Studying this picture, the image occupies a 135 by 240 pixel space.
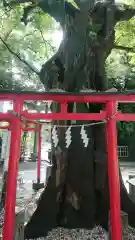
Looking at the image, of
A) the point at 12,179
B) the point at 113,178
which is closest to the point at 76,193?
the point at 113,178

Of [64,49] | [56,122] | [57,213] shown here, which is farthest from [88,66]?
[57,213]

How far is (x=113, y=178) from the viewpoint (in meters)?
3.82

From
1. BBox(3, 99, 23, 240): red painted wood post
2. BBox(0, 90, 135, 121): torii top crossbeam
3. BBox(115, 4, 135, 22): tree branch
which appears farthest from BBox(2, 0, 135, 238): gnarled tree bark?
BBox(3, 99, 23, 240): red painted wood post

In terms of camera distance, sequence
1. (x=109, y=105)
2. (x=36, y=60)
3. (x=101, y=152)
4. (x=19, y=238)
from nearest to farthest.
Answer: (x=109, y=105) < (x=19, y=238) < (x=101, y=152) < (x=36, y=60)

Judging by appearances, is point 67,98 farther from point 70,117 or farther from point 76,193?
point 76,193

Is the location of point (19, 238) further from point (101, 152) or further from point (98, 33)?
point (98, 33)

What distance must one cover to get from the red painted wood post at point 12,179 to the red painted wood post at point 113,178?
5.52ft

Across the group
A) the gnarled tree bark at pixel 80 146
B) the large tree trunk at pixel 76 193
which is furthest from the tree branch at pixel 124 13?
the large tree trunk at pixel 76 193

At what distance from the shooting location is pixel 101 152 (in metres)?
6.08

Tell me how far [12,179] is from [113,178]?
1.80m

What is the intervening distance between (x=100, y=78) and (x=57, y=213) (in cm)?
423

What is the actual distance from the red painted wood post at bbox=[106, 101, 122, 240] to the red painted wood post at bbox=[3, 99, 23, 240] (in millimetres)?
1683

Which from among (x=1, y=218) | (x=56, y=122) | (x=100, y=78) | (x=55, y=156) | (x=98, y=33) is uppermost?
(x=98, y=33)

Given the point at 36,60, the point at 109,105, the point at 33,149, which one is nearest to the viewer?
the point at 109,105
